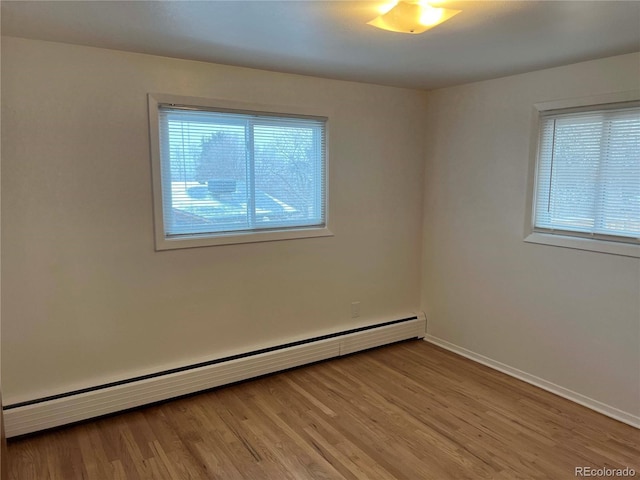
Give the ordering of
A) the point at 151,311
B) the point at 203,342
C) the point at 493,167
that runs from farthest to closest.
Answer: the point at 493,167 < the point at 203,342 < the point at 151,311

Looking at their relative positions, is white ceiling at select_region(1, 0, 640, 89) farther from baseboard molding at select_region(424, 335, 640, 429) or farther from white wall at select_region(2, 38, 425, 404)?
baseboard molding at select_region(424, 335, 640, 429)

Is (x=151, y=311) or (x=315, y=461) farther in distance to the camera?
(x=151, y=311)

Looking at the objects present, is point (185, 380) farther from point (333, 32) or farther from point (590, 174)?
point (590, 174)

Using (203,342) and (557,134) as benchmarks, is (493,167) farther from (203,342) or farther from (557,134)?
(203,342)

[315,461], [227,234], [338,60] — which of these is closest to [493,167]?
Answer: [338,60]

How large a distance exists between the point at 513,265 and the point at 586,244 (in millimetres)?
577

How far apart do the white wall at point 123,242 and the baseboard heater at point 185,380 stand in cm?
8

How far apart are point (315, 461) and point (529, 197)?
2.36m

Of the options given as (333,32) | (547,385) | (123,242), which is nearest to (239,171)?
(123,242)

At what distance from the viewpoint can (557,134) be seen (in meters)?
3.15

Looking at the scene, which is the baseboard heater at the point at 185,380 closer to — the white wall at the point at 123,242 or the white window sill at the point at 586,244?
the white wall at the point at 123,242

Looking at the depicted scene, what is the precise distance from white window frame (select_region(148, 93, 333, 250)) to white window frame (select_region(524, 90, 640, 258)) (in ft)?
5.04

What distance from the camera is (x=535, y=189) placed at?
3.30m

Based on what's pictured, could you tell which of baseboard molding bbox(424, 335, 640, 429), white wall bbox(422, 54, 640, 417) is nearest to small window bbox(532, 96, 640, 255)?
white wall bbox(422, 54, 640, 417)
